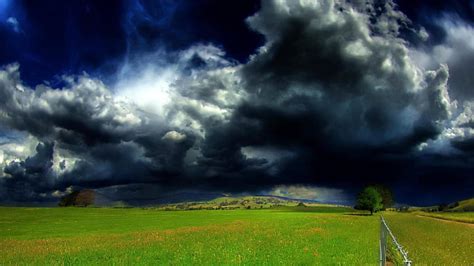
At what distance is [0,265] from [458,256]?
30308mm

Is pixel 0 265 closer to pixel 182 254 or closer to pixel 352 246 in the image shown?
pixel 182 254

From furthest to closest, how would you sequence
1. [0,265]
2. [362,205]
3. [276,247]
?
1. [362,205]
2. [276,247]
3. [0,265]

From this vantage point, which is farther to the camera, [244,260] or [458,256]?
[458,256]

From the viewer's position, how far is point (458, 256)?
26750mm

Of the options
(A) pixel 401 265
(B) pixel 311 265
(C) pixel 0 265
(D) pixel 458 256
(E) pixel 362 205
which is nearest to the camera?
(B) pixel 311 265

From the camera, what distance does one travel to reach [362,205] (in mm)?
139375

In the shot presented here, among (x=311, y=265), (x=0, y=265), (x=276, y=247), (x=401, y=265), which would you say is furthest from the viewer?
(x=276, y=247)

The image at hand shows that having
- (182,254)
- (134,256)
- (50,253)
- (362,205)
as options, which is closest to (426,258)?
(182,254)

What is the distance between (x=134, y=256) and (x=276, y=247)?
10272 millimetres

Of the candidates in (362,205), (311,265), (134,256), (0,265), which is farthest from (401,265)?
(362,205)

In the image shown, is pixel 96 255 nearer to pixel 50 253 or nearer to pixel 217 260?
pixel 50 253

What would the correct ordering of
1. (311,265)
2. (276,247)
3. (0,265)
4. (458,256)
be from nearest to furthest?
(311,265) < (0,265) < (458,256) < (276,247)

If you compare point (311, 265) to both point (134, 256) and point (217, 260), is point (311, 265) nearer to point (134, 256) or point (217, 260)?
point (217, 260)

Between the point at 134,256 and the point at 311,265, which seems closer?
the point at 311,265
